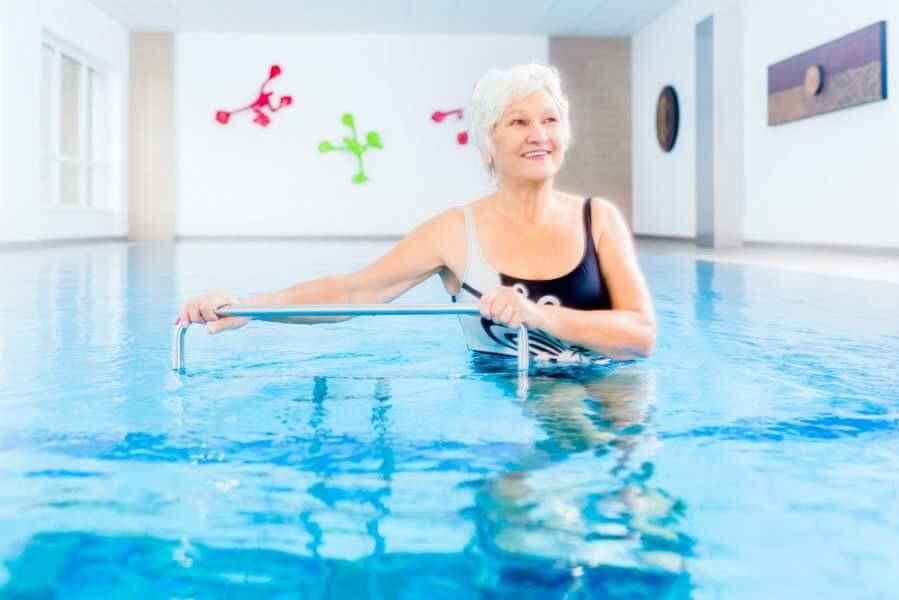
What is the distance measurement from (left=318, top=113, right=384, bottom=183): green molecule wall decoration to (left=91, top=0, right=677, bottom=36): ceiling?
1.35 meters

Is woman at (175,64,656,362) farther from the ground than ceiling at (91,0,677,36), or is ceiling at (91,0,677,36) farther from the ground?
ceiling at (91,0,677,36)

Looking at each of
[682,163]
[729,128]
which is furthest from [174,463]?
[682,163]

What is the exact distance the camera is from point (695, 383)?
87.9 inches

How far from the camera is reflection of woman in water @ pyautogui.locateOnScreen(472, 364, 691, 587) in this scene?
1.04 metres

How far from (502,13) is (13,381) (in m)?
11.4

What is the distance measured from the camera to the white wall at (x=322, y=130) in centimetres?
1439

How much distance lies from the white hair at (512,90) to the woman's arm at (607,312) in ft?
0.82

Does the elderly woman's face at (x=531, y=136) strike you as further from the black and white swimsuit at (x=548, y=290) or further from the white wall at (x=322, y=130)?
the white wall at (x=322, y=130)

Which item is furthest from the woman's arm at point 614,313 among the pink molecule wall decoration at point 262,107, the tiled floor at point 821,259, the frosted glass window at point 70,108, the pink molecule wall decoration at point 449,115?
the pink molecule wall decoration at point 262,107

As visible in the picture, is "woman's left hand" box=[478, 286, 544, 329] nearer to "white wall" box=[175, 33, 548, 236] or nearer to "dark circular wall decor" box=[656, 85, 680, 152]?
"dark circular wall decor" box=[656, 85, 680, 152]

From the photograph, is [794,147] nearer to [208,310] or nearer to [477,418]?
[208,310]

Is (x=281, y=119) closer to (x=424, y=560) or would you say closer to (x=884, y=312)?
(x=884, y=312)

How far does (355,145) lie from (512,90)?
12.7 metres

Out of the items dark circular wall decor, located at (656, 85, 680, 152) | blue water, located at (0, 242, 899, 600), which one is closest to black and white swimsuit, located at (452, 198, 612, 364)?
blue water, located at (0, 242, 899, 600)
